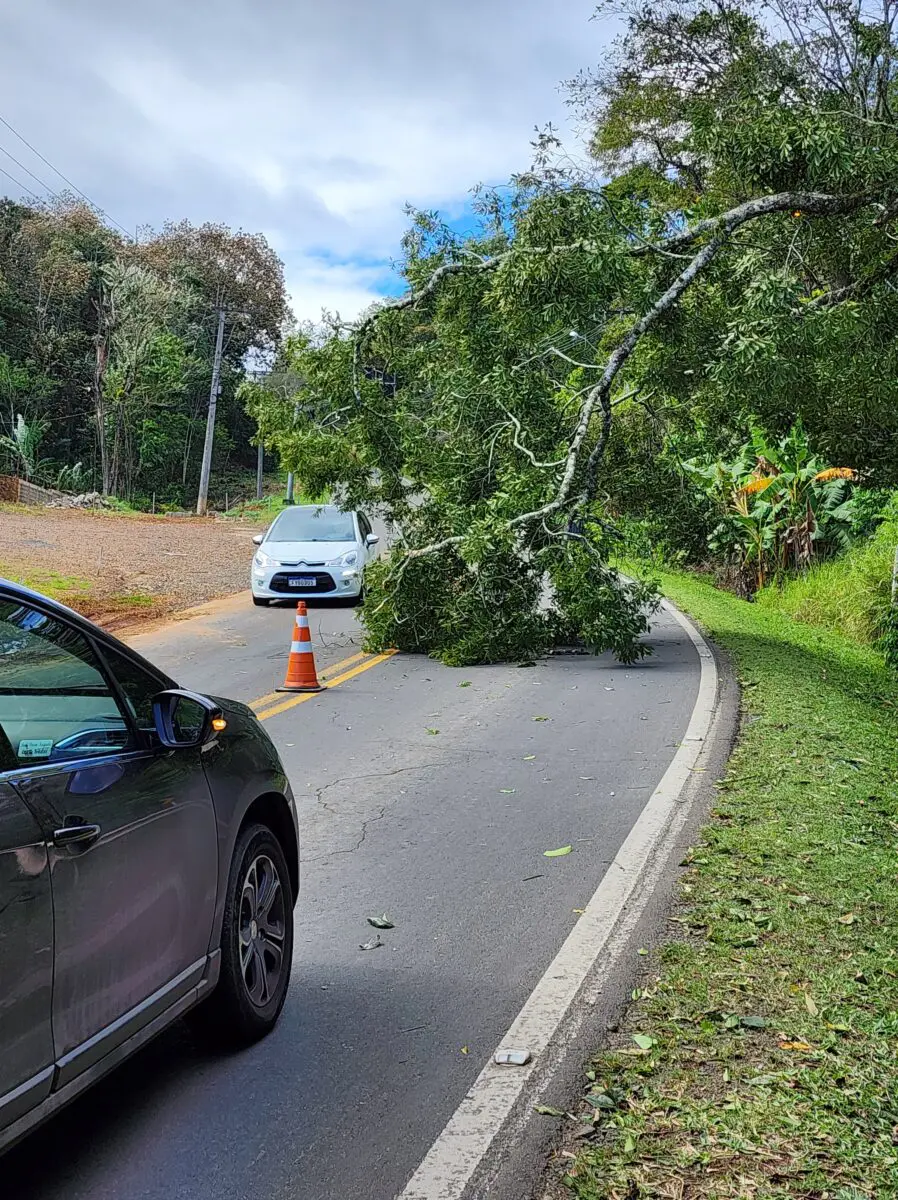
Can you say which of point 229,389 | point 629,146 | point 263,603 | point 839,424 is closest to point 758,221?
point 839,424

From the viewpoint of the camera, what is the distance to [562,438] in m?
15.9

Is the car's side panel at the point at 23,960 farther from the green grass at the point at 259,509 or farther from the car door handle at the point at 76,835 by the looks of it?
the green grass at the point at 259,509

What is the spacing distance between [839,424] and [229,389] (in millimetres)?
50919

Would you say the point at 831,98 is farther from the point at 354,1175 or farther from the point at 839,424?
the point at 354,1175

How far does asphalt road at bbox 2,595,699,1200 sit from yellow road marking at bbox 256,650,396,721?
0.54 feet

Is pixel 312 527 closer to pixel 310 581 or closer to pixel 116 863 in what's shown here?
pixel 310 581

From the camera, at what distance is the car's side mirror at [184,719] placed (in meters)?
3.92

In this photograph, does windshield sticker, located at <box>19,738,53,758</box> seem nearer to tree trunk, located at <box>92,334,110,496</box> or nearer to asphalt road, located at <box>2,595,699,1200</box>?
asphalt road, located at <box>2,595,699,1200</box>

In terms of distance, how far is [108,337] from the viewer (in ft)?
176

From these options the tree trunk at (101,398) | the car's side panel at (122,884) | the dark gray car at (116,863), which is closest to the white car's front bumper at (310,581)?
the dark gray car at (116,863)

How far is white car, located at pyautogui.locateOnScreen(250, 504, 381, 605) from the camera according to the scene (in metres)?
20.1

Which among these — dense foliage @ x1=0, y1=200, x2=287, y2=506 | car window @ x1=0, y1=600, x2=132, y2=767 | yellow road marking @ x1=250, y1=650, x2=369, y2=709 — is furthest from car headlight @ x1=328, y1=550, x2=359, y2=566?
dense foliage @ x1=0, y1=200, x2=287, y2=506

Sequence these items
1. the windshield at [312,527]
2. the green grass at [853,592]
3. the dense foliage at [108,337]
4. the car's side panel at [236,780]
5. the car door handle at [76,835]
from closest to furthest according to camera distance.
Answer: the car door handle at [76,835] < the car's side panel at [236,780] < the windshield at [312,527] < the green grass at [853,592] < the dense foliage at [108,337]

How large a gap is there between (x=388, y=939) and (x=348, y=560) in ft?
48.4
